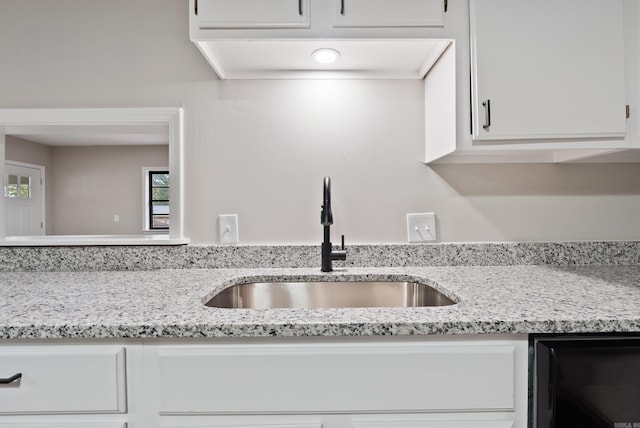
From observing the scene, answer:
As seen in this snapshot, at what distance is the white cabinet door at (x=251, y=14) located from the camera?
1081 mm

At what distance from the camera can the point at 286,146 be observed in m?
1.41

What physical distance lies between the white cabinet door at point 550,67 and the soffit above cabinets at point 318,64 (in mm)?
167

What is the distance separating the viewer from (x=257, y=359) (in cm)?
75

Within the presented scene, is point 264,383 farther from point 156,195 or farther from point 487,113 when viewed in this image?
point 156,195

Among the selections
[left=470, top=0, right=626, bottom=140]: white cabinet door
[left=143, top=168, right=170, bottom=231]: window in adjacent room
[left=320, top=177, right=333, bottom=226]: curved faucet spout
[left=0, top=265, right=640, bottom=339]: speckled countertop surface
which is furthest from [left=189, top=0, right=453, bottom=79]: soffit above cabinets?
[left=143, top=168, right=170, bottom=231]: window in adjacent room

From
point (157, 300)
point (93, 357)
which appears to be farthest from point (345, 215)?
→ point (93, 357)

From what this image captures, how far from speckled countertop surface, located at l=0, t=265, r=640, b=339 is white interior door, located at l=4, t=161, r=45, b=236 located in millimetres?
5157

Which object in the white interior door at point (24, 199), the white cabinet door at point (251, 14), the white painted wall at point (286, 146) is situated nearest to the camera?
the white cabinet door at point (251, 14)

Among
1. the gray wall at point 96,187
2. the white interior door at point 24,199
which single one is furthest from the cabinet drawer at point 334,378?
the gray wall at point 96,187

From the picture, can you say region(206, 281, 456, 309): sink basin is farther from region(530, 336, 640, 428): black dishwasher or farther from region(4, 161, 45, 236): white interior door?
region(4, 161, 45, 236): white interior door

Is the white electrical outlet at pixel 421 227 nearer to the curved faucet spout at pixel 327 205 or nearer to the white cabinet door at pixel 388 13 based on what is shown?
the curved faucet spout at pixel 327 205

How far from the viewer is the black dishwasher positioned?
2.41ft

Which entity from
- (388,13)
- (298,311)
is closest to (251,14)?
(388,13)

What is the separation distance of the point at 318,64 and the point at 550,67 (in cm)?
74
